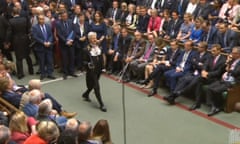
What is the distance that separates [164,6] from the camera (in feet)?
36.0

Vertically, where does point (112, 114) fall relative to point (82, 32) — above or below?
below

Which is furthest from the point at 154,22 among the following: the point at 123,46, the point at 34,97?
the point at 34,97

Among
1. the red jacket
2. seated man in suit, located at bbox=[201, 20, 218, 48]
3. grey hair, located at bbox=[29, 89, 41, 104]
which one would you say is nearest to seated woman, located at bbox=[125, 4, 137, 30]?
the red jacket

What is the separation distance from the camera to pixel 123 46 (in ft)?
30.1

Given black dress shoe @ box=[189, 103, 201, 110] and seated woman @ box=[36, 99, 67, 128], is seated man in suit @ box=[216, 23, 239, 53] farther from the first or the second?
seated woman @ box=[36, 99, 67, 128]

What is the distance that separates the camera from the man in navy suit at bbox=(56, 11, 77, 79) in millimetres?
9031

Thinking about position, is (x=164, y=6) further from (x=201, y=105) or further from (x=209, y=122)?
(x=209, y=122)

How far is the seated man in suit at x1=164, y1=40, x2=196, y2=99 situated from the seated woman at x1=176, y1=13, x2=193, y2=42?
1.11 metres

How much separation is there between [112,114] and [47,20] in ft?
10.3

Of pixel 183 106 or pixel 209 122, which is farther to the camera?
pixel 183 106

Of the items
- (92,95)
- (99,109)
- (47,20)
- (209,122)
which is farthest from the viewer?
(47,20)

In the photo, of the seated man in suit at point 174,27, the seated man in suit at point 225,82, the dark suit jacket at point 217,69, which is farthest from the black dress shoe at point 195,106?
the seated man in suit at point 174,27

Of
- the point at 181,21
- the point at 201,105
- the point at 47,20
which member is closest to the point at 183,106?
the point at 201,105

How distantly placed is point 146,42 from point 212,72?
198cm
